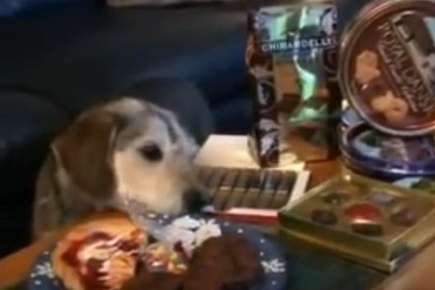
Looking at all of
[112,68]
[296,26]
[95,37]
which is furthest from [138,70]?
[296,26]

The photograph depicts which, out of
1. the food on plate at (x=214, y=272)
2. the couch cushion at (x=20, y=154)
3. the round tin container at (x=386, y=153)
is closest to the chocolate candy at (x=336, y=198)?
the round tin container at (x=386, y=153)

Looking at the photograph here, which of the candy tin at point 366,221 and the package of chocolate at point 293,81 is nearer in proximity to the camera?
the candy tin at point 366,221

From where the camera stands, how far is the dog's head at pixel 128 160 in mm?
1622

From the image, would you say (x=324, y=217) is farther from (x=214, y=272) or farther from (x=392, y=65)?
(x=392, y=65)

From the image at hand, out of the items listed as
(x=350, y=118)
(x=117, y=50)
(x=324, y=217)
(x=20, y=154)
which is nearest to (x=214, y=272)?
(x=324, y=217)

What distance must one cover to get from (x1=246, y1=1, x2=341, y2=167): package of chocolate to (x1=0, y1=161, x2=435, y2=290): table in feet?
0.42

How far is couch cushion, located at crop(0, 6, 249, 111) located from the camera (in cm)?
229

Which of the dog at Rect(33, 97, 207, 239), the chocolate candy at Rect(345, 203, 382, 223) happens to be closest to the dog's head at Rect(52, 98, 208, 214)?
the dog at Rect(33, 97, 207, 239)

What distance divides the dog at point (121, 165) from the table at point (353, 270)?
0.47ft

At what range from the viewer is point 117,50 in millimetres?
2436

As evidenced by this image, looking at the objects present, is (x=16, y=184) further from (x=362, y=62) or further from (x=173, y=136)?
(x=362, y=62)

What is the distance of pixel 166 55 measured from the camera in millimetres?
2412

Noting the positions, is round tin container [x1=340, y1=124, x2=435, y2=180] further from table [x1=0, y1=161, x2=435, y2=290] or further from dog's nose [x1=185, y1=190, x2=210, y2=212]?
dog's nose [x1=185, y1=190, x2=210, y2=212]

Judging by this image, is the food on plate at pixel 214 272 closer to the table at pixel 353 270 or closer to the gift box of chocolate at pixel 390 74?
the table at pixel 353 270
